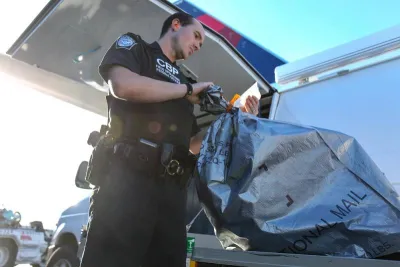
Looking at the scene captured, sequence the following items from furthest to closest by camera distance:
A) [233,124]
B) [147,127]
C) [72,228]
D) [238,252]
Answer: [72,228]
[147,127]
[233,124]
[238,252]

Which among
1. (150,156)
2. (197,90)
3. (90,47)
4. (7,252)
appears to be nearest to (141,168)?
(150,156)

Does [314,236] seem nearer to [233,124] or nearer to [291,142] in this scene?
[291,142]

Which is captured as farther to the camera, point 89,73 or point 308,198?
point 89,73

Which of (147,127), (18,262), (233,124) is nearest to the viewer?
(233,124)

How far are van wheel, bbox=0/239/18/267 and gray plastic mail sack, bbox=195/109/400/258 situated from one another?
7.86 meters

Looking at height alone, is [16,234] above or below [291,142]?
below

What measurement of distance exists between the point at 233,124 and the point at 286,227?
0.40 m

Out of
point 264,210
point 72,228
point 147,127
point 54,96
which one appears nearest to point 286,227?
point 264,210

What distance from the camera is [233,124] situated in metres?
1.32

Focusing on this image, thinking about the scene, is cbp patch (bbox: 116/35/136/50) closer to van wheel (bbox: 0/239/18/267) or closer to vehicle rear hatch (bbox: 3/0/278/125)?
vehicle rear hatch (bbox: 3/0/278/125)

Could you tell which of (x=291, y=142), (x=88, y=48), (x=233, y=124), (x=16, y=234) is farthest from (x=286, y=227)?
(x=16, y=234)

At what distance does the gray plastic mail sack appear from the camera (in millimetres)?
1123

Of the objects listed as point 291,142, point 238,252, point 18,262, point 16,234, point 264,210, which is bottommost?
point 18,262

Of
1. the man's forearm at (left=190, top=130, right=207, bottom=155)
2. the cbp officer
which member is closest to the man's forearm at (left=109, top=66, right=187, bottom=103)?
the cbp officer
